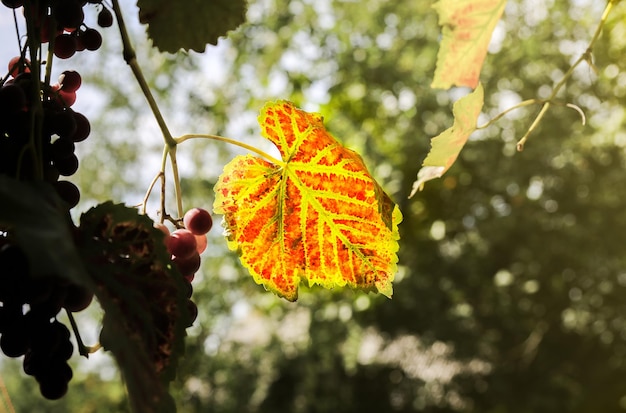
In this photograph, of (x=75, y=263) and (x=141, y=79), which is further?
(x=141, y=79)

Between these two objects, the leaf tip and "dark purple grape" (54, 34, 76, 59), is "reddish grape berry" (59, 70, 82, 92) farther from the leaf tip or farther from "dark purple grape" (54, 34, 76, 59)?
the leaf tip

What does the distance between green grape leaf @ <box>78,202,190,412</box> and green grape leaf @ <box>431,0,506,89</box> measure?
20cm

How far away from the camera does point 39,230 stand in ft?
0.54

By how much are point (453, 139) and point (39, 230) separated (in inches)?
10.1

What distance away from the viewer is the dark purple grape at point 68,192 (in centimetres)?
29

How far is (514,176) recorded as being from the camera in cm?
315

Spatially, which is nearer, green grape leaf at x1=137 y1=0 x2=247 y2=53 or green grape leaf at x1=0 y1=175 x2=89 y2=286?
green grape leaf at x1=0 y1=175 x2=89 y2=286

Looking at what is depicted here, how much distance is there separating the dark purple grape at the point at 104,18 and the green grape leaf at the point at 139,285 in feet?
0.50

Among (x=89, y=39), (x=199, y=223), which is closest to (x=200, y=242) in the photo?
(x=199, y=223)

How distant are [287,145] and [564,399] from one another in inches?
142

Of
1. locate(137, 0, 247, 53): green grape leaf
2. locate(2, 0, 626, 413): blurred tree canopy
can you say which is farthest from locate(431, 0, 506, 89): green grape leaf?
locate(2, 0, 626, 413): blurred tree canopy

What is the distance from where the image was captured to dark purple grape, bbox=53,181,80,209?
0.96ft

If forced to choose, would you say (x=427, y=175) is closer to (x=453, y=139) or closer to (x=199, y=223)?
(x=453, y=139)

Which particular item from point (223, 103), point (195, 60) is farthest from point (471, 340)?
point (195, 60)
